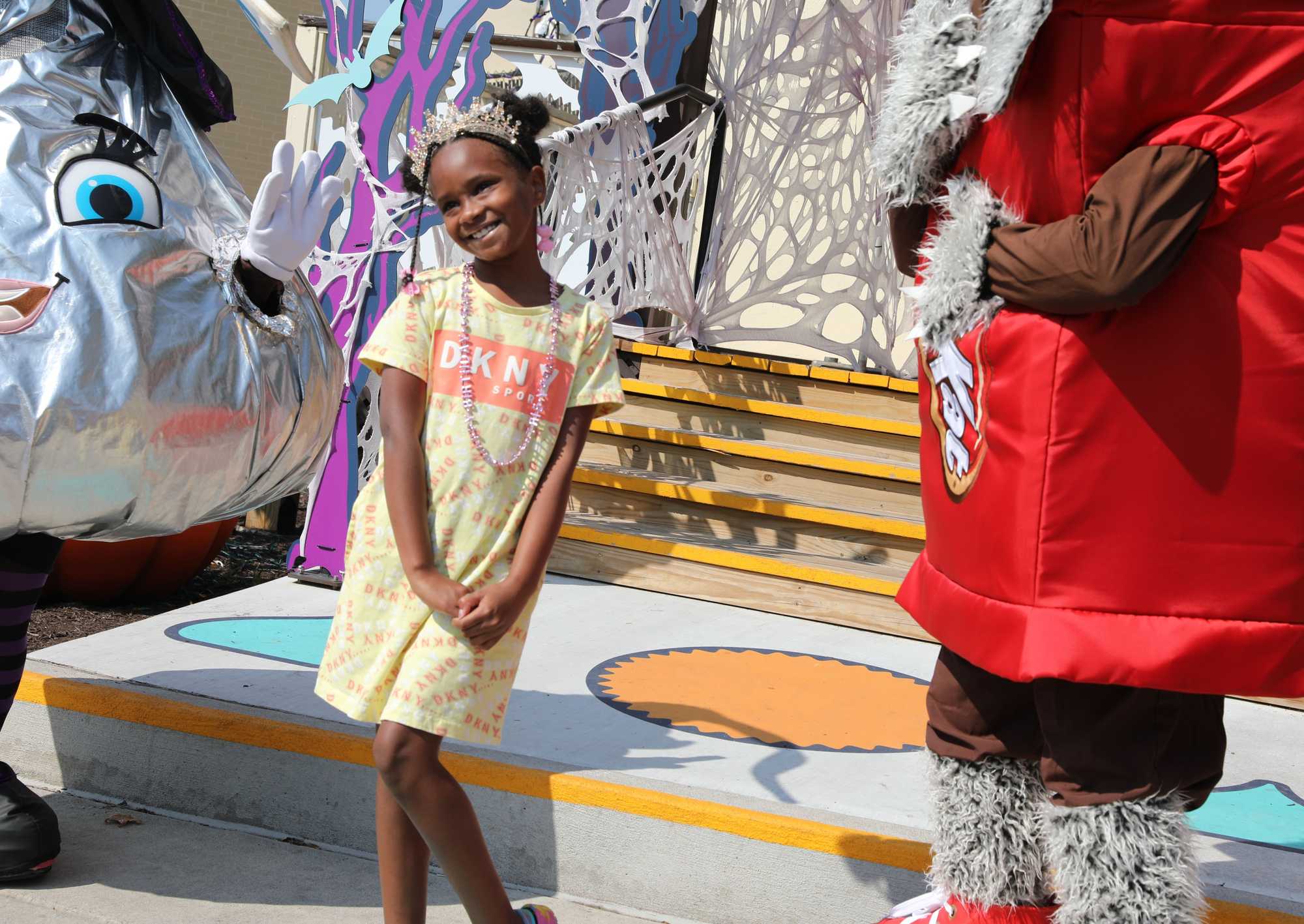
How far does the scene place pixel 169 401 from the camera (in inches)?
91.0

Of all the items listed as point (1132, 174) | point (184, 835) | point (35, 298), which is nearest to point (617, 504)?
point (184, 835)

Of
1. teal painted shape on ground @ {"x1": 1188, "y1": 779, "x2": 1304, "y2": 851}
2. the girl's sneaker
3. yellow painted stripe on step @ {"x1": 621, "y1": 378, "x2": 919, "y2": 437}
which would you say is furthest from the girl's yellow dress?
yellow painted stripe on step @ {"x1": 621, "y1": 378, "x2": 919, "y2": 437}

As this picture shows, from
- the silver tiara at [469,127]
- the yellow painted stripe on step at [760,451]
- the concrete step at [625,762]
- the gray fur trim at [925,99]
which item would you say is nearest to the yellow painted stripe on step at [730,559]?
the concrete step at [625,762]

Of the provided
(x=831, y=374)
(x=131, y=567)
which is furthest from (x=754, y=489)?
(x=131, y=567)

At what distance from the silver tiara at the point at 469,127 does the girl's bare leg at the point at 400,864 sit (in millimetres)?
1131

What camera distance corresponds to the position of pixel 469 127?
2.23 meters

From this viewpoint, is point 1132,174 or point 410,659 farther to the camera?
point 410,659

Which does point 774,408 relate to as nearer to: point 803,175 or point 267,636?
point 803,175

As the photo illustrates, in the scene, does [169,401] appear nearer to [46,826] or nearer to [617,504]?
[46,826]

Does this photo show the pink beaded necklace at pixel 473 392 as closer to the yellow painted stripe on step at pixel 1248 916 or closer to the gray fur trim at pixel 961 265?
the gray fur trim at pixel 961 265

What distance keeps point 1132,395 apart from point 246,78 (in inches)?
530

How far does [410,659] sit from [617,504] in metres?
3.44

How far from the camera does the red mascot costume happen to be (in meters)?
1.75

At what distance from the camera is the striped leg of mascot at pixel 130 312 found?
2221 millimetres
